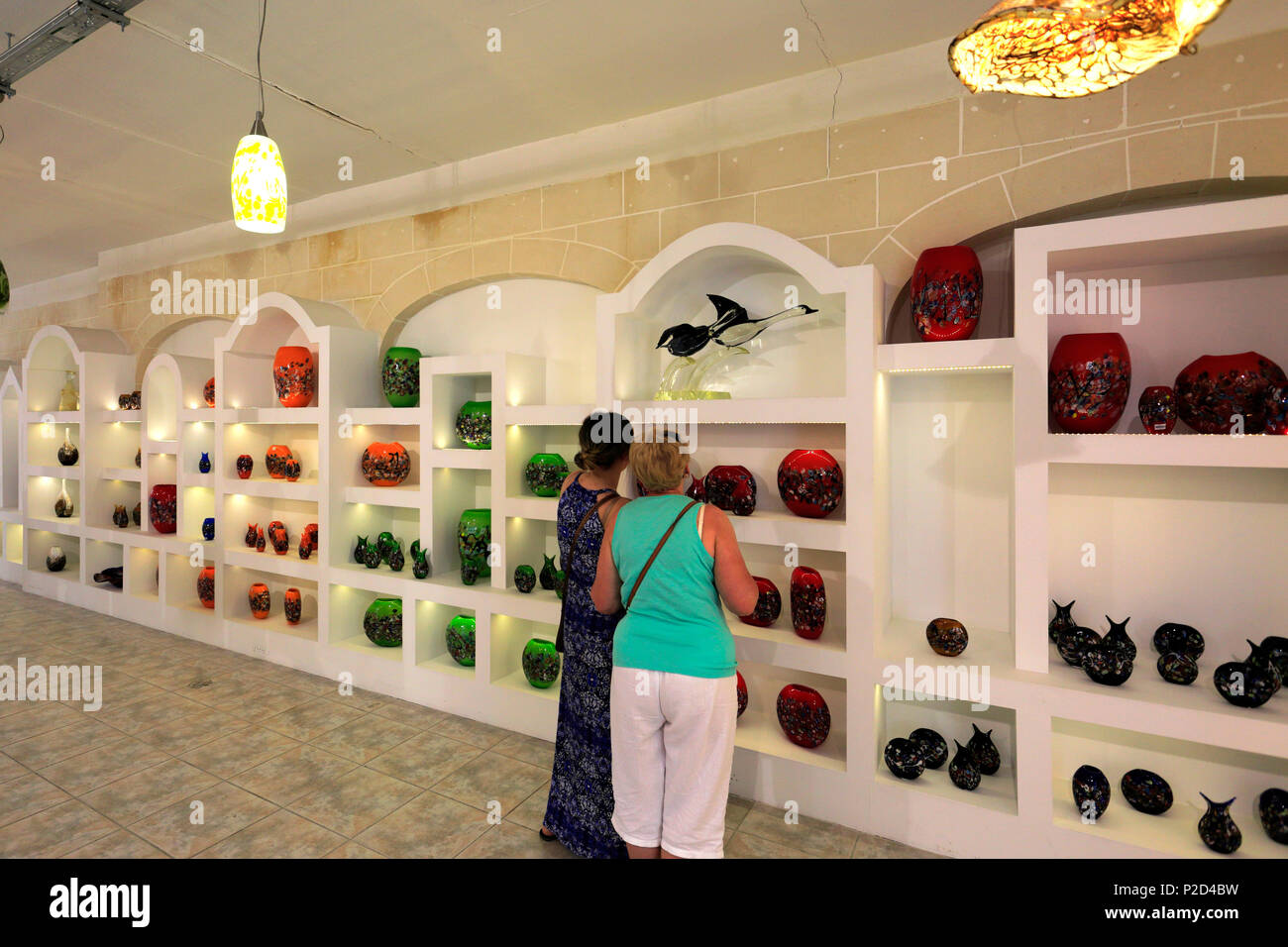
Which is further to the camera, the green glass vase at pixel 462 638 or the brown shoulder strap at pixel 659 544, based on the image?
the green glass vase at pixel 462 638

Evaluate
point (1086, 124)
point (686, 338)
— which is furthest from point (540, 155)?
point (1086, 124)

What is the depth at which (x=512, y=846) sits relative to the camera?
7.00 feet

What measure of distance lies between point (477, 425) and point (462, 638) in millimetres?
1034

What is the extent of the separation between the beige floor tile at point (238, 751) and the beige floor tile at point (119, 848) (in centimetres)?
41

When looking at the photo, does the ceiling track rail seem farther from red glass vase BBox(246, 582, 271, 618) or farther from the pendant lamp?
red glass vase BBox(246, 582, 271, 618)

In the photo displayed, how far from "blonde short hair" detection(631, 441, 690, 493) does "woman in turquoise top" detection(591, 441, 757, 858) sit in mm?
88

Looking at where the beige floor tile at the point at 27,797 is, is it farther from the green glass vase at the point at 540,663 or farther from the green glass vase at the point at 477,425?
the green glass vase at the point at 477,425

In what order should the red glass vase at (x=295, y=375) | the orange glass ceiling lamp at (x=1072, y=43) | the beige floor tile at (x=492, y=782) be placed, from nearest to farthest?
the orange glass ceiling lamp at (x=1072, y=43) < the beige floor tile at (x=492, y=782) < the red glass vase at (x=295, y=375)

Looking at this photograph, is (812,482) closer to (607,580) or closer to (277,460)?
(607,580)

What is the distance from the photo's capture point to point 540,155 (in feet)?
10.4

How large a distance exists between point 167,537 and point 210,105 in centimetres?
287

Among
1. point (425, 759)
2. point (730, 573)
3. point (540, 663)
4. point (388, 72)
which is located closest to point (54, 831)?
point (425, 759)

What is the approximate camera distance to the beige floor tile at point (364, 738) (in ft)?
9.12

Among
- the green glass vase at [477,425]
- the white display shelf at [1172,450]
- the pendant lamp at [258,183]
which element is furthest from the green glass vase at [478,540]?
the white display shelf at [1172,450]
